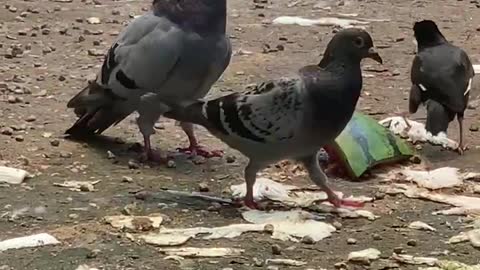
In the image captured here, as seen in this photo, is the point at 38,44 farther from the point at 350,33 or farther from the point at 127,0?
the point at 350,33

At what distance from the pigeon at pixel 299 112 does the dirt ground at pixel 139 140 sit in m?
0.32

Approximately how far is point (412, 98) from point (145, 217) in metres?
2.38

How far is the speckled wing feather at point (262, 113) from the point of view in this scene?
498 cm

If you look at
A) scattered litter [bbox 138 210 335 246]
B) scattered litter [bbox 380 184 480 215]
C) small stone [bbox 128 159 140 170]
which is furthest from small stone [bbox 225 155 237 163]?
scattered litter [bbox 138 210 335 246]

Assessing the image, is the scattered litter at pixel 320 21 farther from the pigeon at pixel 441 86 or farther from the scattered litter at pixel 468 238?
the scattered litter at pixel 468 238

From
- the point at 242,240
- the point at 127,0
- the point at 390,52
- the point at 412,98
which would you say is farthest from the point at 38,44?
the point at 242,240

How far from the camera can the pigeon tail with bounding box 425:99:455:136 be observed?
21.5 ft

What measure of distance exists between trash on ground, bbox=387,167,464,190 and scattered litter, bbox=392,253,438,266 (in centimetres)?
113

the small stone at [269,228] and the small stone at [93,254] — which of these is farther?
the small stone at [269,228]

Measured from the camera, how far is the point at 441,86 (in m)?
6.56

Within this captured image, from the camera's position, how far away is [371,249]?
182 inches

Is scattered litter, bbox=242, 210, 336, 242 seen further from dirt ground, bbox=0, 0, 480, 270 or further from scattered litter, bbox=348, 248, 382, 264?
scattered litter, bbox=348, 248, 382, 264

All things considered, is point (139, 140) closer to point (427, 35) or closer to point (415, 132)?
point (415, 132)

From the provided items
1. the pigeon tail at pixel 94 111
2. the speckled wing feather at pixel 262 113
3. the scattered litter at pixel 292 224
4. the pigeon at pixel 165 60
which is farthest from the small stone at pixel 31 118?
the scattered litter at pixel 292 224
